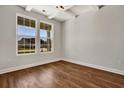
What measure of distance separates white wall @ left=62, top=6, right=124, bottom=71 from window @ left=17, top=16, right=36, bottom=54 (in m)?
2.03

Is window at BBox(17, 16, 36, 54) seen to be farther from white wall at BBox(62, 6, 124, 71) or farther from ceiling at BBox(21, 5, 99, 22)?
white wall at BBox(62, 6, 124, 71)

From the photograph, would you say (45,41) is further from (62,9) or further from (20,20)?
(62,9)

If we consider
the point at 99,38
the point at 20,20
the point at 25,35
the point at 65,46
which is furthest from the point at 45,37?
the point at 99,38

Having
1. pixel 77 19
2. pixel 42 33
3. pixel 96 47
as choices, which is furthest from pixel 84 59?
pixel 42 33

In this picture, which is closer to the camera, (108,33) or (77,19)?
(108,33)

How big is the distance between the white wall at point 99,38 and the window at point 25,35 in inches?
80.0

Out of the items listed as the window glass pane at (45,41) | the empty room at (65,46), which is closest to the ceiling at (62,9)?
the empty room at (65,46)

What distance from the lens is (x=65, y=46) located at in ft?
17.8

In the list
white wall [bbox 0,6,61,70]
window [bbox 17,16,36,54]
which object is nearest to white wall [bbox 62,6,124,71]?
window [bbox 17,16,36,54]

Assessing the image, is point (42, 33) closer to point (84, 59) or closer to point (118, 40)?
point (84, 59)

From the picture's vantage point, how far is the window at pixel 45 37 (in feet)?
15.1

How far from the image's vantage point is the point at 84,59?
4328mm

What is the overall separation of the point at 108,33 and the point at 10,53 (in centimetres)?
370
